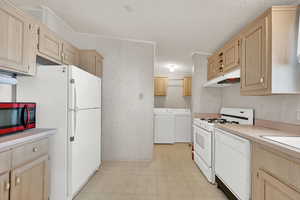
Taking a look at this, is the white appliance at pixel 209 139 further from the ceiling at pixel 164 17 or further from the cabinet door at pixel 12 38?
the cabinet door at pixel 12 38

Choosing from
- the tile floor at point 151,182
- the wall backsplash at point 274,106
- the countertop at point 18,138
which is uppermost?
the wall backsplash at point 274,106

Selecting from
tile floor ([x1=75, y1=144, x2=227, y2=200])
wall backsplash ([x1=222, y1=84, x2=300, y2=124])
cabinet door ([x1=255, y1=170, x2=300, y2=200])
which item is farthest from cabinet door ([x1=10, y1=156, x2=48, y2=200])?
wall backsplash ([x1=222, y1=84, x2=300, y2=124])

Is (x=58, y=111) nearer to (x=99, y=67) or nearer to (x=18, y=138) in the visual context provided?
(x=18, y=138)

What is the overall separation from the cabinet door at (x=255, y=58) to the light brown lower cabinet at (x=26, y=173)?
2.36m

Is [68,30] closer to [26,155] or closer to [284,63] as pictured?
[26,155]

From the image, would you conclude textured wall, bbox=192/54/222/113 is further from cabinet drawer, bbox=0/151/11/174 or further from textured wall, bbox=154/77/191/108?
cabinet drawer, bbox=0/151/11/174

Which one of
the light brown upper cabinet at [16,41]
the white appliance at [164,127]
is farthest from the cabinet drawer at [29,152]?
the white appliance at [164,127]

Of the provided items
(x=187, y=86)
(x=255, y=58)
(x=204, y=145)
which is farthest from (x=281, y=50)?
(x=187, y=86)

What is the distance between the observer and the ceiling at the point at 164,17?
216 centimetres

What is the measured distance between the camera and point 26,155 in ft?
4.97

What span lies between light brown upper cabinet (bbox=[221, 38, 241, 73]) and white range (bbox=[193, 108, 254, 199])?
73 centimetres

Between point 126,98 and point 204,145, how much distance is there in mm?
1720

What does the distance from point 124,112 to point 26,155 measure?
81.8 inches

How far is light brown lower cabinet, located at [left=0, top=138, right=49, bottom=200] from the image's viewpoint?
51.2 inches
